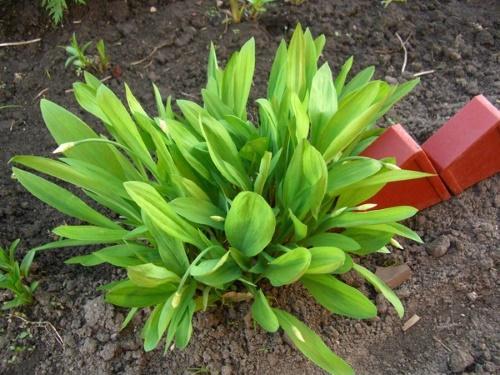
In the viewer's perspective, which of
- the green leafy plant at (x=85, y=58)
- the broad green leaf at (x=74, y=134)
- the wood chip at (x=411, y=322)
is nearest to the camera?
the broad green leaf at (x=74, y=134)

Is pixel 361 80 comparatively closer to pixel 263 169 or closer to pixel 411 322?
pixel 263 169

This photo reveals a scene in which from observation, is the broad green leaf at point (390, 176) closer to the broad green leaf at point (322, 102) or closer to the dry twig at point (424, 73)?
the broad green leaf at point (322, 102)

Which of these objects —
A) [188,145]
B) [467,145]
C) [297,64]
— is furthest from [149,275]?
[467,145]

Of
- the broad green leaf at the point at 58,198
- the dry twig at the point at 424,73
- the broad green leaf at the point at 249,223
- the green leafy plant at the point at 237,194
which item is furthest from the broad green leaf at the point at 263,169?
the dry twig at the point at 424,73

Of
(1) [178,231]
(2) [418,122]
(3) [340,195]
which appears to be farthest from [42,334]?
(2) [418,122]

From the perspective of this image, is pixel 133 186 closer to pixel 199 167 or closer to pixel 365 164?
pixel 199 167
